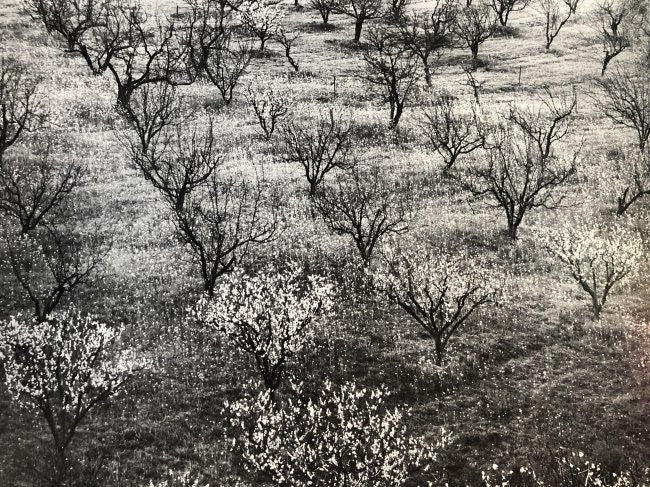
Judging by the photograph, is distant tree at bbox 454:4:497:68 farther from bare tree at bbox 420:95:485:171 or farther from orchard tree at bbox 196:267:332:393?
orchard tree at bbox 196:267:332:393

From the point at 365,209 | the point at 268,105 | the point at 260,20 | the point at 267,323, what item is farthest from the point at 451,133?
the point at 260,20

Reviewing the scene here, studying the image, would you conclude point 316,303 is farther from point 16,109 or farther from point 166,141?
point 16,109

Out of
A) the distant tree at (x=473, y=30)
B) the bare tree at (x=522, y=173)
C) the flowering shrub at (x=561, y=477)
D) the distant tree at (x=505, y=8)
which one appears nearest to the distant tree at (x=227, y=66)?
the bare tree at (x=522, y=173)

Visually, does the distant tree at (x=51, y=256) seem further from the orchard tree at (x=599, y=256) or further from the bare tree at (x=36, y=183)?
the orchard tree at (x=599, y=256)

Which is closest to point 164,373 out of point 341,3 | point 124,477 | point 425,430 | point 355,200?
point 124,477

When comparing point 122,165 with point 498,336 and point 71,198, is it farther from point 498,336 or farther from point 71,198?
point 498,336

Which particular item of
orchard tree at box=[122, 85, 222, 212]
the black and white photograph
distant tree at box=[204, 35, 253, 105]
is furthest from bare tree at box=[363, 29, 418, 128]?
orchard tree at box=[122, 85, 222, 212]
